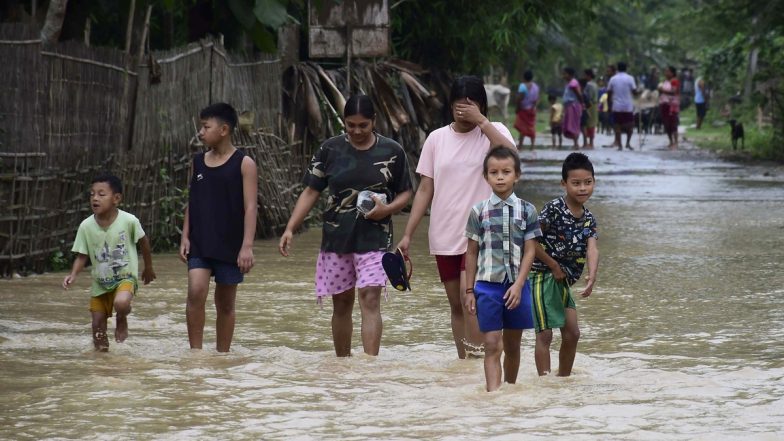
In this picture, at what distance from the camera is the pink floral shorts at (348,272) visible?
25.7 feet

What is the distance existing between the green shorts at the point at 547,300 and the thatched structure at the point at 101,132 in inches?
212

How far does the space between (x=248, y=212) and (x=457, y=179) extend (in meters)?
1.17

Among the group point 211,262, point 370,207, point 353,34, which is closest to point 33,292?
point 211,262

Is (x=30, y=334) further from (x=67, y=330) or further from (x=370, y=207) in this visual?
(x=370, y=207)

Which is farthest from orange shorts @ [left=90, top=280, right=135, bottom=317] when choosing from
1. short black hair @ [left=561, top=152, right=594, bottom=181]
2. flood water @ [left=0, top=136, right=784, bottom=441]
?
short black hair @ [left=561, top=152, right=594, bottom=181]

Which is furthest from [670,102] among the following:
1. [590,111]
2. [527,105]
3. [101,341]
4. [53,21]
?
[101,341]

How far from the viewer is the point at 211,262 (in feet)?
26.7

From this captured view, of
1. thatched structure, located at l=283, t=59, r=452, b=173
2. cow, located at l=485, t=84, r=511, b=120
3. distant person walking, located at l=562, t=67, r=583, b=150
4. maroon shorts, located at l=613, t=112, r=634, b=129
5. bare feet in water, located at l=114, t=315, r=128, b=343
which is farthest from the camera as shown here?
cow, located at l=485, t=84, r=511, b=120

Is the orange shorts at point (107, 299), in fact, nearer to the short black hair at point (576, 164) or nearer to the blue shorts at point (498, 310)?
the blue shorts at point (498, 310)

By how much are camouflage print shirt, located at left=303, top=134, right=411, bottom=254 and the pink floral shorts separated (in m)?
0.04

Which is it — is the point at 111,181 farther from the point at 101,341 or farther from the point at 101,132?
the point at 101,132

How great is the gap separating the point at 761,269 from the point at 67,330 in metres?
5.85

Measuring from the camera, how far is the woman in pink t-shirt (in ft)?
25.1

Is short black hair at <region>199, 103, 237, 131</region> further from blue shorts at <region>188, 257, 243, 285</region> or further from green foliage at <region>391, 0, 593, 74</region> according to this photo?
green foliage at <region>391, 0, 593, 74</region>
